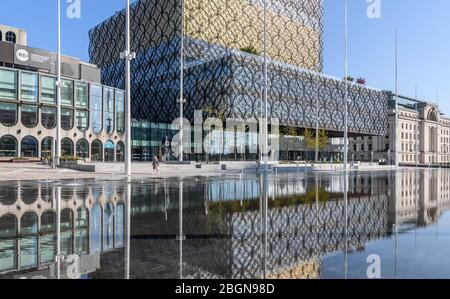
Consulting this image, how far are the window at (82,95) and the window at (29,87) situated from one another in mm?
7478

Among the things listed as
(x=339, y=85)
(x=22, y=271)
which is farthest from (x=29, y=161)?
(x=339, y=85)

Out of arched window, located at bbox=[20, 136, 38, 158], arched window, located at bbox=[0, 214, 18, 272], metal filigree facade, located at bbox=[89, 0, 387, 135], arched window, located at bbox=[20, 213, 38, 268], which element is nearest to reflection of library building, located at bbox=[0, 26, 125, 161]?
arched window, located at bbox=[20, 136, 38, 158]

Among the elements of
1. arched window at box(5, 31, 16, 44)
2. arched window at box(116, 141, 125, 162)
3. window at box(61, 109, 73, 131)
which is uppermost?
arched window at box(5, 31, 16, 44)

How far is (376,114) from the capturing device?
11469 cm

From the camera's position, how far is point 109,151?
7088 centimetres

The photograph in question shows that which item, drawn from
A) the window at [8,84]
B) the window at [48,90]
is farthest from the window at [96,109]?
the window at [8,84]

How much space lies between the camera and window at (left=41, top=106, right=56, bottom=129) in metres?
60.8

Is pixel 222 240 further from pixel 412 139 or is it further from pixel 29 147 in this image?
pixel 412 139

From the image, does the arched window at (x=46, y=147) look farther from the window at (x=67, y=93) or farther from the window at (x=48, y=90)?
the window at (x=67, y=93)

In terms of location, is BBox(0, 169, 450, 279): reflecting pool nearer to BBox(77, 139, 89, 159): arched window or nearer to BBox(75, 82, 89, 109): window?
BBox(77, 139, 89, 159): arched window

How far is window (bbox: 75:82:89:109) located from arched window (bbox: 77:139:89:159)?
6740mm

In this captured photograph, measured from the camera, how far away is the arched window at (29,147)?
57781mm

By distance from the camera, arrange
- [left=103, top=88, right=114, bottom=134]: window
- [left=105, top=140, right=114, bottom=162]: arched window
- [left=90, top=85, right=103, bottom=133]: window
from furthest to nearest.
→ [left=103, top=88, right=114, bottom=134]: window → [left=105, top=140, right=114, bottom=162]: arched window → [left=90, top=85, right=103, bottom=133]: window
